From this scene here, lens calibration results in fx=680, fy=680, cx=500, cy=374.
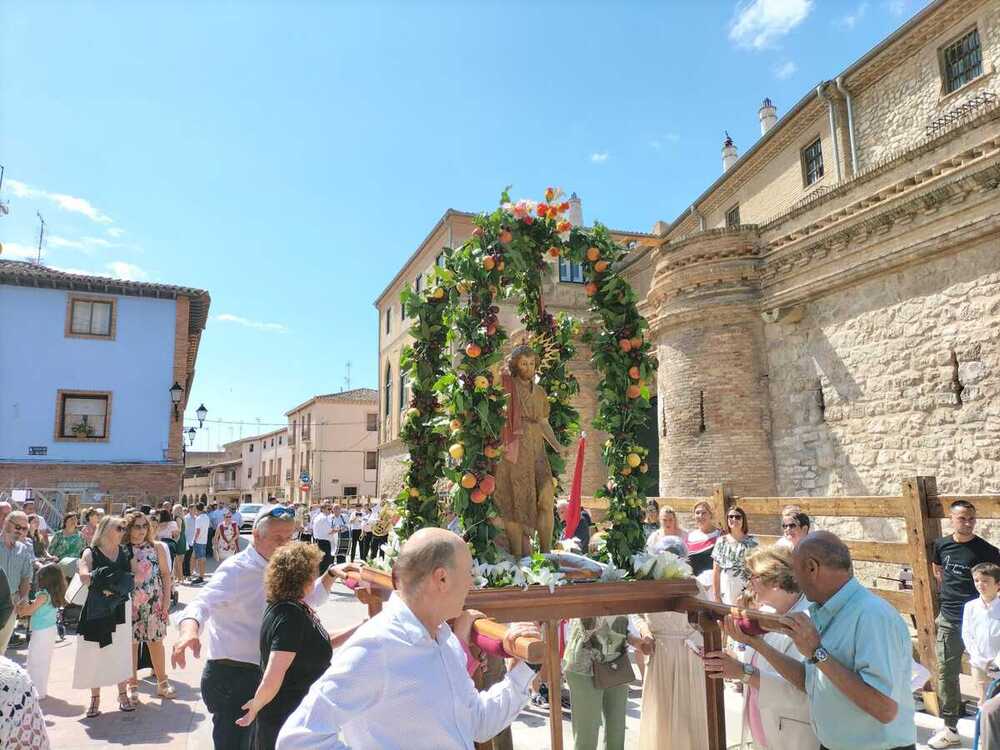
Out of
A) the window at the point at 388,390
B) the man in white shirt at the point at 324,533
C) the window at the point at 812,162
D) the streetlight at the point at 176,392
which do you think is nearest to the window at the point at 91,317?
the streetlight at the point at 176,392

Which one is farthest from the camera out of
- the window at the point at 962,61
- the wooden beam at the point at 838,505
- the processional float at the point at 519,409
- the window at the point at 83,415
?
the window at the point at 83,415

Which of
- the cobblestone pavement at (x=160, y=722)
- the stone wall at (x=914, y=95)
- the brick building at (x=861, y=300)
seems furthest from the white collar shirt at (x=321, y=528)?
the stone wall at (x=914, y=95)

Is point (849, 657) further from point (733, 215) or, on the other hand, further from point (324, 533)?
point (733, 215)

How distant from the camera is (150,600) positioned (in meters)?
6.83

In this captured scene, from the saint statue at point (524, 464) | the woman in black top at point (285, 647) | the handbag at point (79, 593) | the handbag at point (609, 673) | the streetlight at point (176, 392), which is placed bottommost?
the handbag at point (609, 673)

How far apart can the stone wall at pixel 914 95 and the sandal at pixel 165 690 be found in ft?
60.5

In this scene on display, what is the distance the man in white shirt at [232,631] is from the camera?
11.9 feet

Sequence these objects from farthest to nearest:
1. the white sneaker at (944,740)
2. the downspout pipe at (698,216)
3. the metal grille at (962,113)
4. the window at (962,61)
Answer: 1. the downspout pipe at (698,216)
2. the window at (962,61)
3. the metal grille at (962,113)
4. the white sneaker at (944,740)

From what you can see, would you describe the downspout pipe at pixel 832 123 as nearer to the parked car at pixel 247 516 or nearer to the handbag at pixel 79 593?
the handbag at pixel 79 593

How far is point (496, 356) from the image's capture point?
479cm

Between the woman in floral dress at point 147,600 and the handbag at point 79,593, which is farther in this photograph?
the handbag at point 79,593

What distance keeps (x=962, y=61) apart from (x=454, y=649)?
1902 cm

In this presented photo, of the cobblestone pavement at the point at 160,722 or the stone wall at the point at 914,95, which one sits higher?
the stone wall at the point at 914,95

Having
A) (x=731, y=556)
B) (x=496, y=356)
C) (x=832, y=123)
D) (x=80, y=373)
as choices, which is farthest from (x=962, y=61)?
(x=80, y=373)
